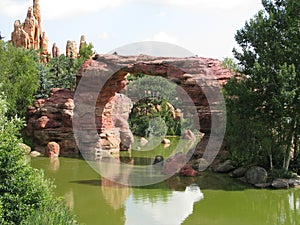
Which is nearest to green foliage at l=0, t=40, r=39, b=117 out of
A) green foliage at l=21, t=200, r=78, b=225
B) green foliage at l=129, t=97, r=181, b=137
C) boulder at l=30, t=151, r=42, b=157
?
boulder at l=30, t=151, r=42, b=157

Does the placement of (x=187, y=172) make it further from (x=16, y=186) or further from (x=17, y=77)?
(x=17, y=77)

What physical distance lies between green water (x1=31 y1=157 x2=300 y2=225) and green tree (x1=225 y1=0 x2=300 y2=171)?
1454 millimetres

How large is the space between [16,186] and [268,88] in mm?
7937

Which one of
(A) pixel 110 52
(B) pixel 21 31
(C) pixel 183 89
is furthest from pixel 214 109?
(B) pixel 21 31

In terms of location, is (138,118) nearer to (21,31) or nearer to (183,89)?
(183,89)

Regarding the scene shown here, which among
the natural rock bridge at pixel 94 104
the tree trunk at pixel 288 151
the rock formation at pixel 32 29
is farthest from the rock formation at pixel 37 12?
the tree trunk at pixel 288 151

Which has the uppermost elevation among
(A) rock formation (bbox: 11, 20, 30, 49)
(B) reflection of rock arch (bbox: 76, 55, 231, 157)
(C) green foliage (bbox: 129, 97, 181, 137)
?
(A) rock formation (bbox: 11, 20, 30, 49)

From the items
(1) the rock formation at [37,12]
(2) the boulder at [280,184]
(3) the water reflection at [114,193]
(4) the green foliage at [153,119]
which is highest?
(1) the rock formation at [37,12]

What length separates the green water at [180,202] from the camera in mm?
8594

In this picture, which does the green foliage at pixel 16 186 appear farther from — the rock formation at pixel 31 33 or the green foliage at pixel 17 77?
the rock formation at pixel 31 33

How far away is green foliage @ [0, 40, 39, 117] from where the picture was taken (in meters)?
20.3

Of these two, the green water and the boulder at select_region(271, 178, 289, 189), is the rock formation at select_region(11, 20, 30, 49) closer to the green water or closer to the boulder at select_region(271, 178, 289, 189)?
the green water

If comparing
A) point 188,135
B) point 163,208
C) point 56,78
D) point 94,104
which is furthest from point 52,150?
point 188,135

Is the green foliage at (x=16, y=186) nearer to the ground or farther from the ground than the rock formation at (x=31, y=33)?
nearer to the ground
